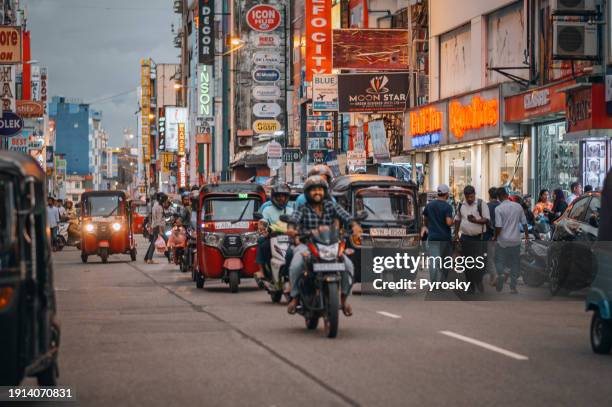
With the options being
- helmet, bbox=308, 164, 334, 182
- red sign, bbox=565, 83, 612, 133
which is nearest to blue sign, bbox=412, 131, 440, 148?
red sign, bbox=565, 83, 612, 133

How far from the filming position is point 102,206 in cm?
3859

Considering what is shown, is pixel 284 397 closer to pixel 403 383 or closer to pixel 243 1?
pixel 403 383

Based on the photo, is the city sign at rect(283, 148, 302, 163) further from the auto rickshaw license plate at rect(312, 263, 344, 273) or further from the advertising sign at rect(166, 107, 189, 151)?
the advertising sign at rect(166, 107, 189, 151)

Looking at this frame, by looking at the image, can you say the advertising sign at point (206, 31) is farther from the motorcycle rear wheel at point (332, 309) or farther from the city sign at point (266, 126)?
the motorcycle rear wheel at point (332, 309)

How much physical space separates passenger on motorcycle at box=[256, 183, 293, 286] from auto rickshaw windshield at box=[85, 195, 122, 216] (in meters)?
19.0

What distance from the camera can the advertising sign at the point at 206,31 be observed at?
104 m

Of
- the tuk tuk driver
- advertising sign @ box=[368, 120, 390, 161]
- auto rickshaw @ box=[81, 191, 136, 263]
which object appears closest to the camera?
the tuk tuk driver

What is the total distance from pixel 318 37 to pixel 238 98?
52.9m

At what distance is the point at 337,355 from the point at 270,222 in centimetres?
747

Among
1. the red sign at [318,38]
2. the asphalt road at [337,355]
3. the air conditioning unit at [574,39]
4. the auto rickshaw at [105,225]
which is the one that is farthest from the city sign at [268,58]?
the asphalt road at [337,355]

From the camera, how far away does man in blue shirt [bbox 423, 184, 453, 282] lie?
21.8 meters

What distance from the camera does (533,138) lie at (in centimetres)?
3578

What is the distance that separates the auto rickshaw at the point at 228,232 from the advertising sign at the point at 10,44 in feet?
75.9

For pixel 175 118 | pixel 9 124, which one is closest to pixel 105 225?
pixel 9 124
